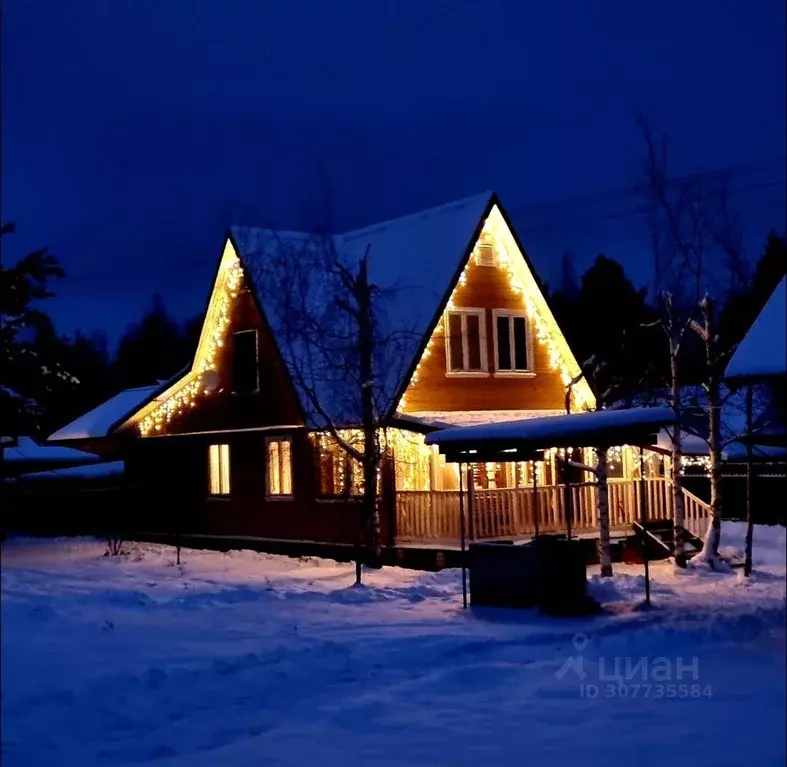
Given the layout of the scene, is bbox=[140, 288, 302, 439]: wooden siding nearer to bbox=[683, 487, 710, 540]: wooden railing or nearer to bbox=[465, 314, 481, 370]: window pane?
bbox=[465, 314, 481, 370]: window pane

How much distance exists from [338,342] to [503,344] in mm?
4474

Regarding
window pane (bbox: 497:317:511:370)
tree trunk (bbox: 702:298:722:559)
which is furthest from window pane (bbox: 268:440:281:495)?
tree trunk (bbox: 702:298:722:559)

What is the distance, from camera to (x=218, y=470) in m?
27.6

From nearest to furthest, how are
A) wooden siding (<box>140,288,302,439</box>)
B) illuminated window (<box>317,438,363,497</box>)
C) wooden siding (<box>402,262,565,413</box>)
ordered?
illuminated window (<box>317,438,363,497</box>) → wooden siding (<box>402,262,565,413</box>) → wooden siding (<box>140,288,302,439</box>)

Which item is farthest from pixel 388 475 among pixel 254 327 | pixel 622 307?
pixel 622 307

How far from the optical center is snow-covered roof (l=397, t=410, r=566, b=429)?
22.9 meters

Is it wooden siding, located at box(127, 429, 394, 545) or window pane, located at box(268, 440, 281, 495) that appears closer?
wooden siding, located at box(127, 429, 394, 545)

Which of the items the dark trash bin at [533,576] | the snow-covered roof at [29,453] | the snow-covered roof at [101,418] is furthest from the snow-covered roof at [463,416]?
the snow-covered roof at [101,418]

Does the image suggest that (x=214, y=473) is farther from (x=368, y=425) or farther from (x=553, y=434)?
(x=553, y=434)

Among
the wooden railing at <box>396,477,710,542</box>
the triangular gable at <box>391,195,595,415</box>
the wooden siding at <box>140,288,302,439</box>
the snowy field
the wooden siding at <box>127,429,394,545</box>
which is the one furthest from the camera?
the wooden siding at <box>140,288,302,439</box>

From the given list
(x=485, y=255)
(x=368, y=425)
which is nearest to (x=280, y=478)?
(x=368, y=425)

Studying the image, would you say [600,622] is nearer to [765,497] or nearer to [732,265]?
[732,265]

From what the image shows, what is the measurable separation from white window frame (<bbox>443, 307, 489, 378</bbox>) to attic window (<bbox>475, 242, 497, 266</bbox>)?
1.08 meters

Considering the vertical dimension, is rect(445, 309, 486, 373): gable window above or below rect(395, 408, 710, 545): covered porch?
above
